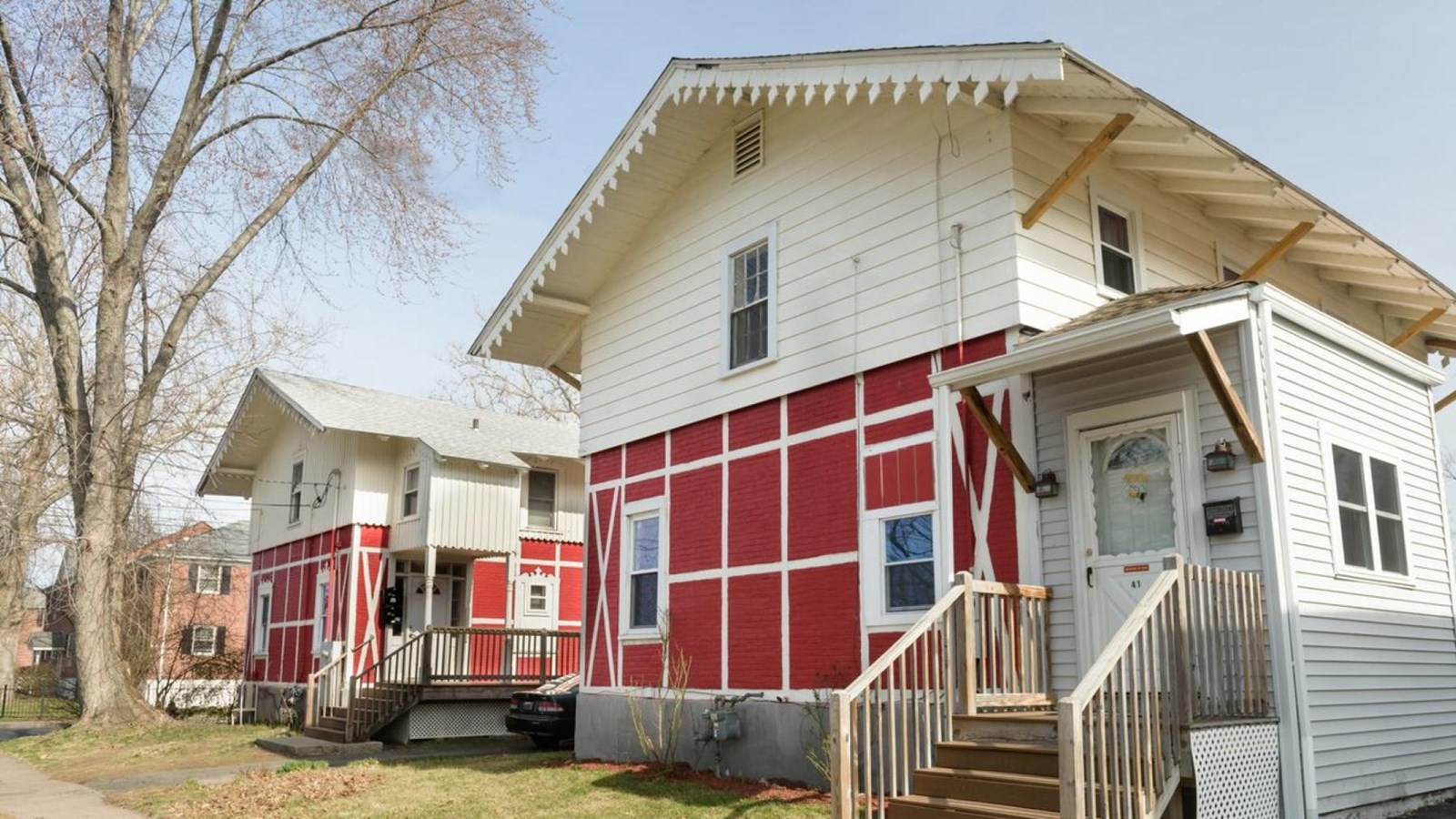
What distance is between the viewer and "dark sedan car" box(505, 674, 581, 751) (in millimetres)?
16594

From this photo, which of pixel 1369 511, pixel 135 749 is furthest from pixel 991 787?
pixel 135 749

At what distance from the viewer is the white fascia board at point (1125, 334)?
8.01 metres

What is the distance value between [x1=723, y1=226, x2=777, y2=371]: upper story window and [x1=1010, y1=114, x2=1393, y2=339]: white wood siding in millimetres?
3410

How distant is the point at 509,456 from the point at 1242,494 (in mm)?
17151

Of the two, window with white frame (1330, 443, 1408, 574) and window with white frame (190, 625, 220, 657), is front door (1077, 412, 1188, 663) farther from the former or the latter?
window with white frame (190, 625, 220, 657)

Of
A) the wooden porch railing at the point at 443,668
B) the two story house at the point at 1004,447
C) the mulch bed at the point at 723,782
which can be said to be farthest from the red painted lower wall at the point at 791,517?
the wooden porch railing at the point at 443,668

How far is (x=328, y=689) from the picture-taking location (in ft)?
73.2

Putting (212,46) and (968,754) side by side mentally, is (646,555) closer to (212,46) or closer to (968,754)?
(968,754)

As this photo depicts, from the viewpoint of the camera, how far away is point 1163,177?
11.9 metres

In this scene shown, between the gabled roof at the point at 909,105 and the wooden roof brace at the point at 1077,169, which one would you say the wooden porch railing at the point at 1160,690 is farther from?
the gabled roof at the point at 909,105

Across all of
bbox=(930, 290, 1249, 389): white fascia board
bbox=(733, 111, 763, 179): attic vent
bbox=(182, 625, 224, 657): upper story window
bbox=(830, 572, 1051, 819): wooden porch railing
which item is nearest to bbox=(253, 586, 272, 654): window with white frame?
bbox=(182, 625, 224, 657): upper story window

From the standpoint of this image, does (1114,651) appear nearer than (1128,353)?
Yes

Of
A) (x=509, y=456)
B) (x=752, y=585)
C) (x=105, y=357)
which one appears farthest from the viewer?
(x=509, y=456)

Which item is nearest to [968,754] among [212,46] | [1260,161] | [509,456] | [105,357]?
[1260,161]
